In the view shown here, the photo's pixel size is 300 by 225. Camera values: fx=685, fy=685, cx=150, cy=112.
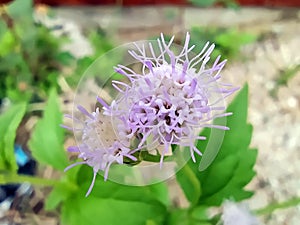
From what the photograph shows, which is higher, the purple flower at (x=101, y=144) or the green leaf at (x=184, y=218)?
the purple flower at (x=101, y=144)

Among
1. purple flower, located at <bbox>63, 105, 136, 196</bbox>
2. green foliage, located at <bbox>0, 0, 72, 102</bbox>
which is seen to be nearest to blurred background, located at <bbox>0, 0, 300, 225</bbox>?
green foliage, located at <bbox>0, 0, 72, 102</bbox>

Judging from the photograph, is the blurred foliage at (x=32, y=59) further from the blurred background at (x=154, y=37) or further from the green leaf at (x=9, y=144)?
the green leaf at (x=9, y=144)

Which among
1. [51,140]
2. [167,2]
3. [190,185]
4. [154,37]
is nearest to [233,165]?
[190,185]

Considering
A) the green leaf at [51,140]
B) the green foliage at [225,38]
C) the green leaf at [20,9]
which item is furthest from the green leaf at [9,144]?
the green foliage at [225,38]

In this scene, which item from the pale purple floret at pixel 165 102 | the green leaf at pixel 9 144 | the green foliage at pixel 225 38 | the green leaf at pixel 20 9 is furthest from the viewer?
the green foliage at pixel 225 38

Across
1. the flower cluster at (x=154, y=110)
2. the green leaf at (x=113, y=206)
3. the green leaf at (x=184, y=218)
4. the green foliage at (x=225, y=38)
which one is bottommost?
the green leaf at (x=184, y=218)
